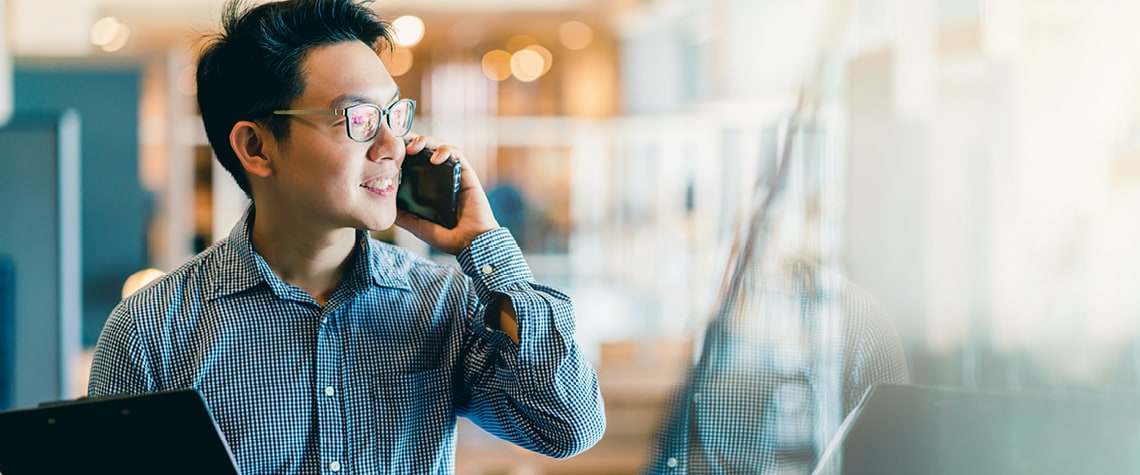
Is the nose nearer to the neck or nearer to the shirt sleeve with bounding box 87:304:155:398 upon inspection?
the neck

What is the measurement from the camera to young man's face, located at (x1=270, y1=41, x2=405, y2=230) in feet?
3.61

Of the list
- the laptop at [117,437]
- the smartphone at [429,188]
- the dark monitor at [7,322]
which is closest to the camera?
the laptop at [117,437]

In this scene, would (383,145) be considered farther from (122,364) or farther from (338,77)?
(122,364)

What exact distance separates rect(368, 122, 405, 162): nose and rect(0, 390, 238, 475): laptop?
0.33m

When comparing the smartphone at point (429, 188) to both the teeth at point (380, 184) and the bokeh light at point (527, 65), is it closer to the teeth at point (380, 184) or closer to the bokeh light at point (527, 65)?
the teeth at point (380, 184)

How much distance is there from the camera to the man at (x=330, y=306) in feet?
3.64

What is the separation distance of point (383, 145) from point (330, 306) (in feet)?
0.64

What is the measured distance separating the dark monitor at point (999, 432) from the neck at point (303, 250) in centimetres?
62

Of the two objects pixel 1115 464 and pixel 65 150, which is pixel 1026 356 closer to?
pixel 1115 464

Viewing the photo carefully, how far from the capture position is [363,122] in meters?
1.10

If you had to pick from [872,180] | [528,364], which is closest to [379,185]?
[528,364]

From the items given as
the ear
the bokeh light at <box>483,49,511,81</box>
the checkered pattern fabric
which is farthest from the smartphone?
the bokeh light at <box>483,49,511,81</box>

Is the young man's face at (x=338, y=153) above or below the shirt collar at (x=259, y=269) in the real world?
above

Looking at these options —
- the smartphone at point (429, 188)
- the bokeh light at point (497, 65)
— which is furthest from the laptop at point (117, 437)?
the bokeh light at point (497, 65)
